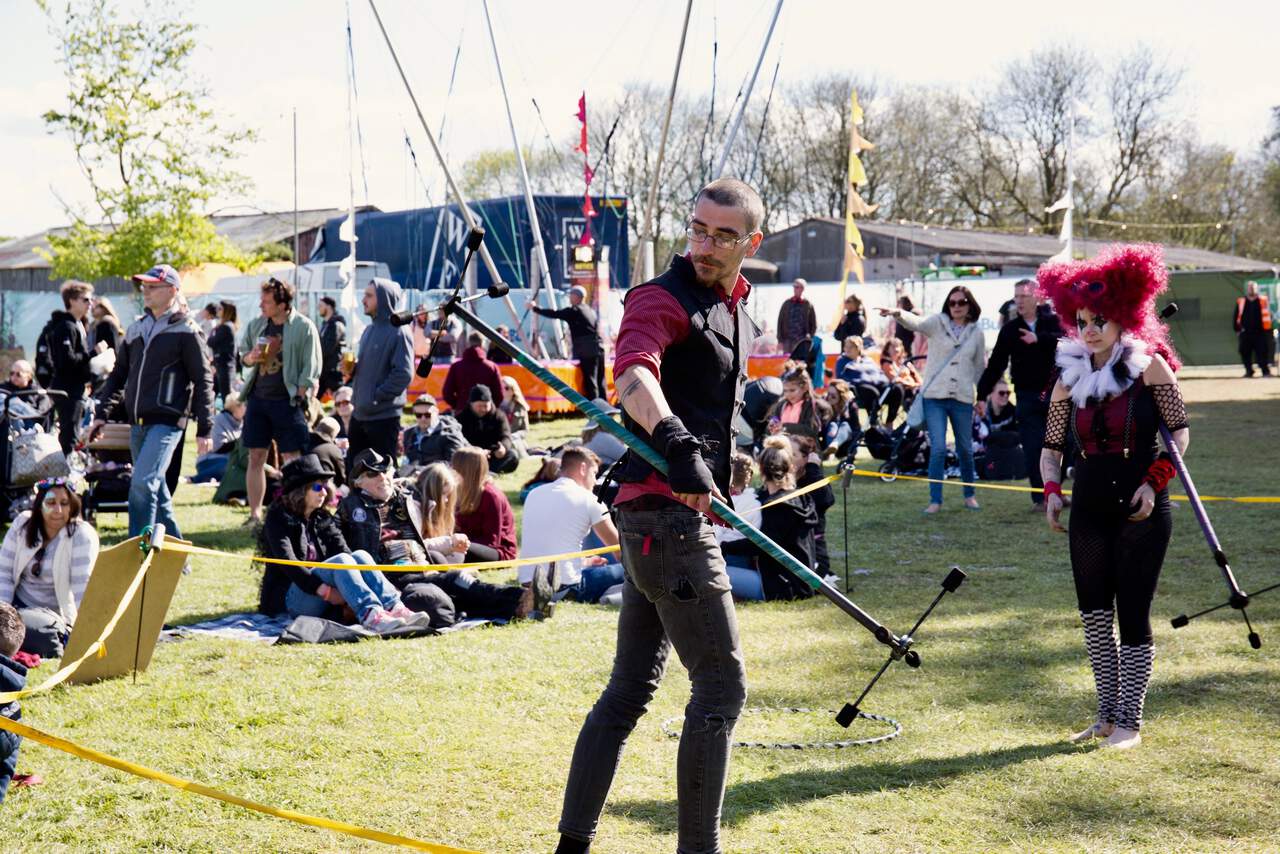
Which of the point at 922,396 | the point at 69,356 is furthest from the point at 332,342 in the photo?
the point at 922,396

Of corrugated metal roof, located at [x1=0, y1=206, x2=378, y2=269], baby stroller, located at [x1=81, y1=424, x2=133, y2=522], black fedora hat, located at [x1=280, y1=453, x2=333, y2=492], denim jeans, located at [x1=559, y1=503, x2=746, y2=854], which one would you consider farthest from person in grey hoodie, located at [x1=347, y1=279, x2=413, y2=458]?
corrugated metal roof, located at [x1=0, y1=206, x2=378, y2=269]

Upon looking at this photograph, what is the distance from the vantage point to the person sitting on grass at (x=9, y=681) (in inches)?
179

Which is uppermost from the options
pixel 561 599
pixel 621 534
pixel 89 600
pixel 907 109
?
pixel 907 109

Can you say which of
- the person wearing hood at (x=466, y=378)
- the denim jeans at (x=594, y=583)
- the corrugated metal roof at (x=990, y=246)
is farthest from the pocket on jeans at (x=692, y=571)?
the corrugated metal roof at (x=990, y=246)

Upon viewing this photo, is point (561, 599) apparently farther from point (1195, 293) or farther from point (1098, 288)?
point (1195, 293)

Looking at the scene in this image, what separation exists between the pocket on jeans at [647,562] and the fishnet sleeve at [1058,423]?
2.54 metres

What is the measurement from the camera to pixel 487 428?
14094 mm

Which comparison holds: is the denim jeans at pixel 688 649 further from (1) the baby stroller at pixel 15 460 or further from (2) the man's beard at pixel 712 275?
(1) the baby stroller at pixel 15 460

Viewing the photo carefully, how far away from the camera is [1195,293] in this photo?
32969mm

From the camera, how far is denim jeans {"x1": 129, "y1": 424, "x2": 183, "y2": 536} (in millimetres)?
8078

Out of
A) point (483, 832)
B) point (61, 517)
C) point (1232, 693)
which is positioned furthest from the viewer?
point (61, 517)

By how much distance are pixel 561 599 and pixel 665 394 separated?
17.1 feet

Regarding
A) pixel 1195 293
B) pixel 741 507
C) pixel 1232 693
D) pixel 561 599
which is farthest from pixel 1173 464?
pixel 1195 293

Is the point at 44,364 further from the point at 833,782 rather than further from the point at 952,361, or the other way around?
the point at 833,782
